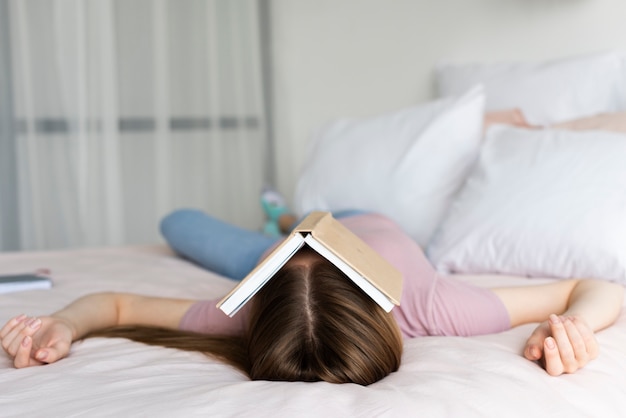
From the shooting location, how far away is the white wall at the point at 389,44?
254 cm

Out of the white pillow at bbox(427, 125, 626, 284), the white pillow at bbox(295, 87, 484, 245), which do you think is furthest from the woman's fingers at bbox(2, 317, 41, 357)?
the white pillow at bbox(295, 87, 484, 245)

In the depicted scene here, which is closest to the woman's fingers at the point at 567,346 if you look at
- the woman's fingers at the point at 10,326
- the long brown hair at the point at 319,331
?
the long brown hair at the point at 319,331

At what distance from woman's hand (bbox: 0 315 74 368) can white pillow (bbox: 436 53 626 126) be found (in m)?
1.60

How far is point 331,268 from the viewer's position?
105cm

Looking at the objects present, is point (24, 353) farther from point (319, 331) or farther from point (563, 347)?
point (563, 347)

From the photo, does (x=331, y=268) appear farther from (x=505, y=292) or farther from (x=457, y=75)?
(x=457, y=75)

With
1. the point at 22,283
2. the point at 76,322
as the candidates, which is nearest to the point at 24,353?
the point at 76,322

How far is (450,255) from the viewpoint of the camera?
1.76m

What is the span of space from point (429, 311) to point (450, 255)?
1.70ft

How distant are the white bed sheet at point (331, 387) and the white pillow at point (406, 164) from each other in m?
0.82

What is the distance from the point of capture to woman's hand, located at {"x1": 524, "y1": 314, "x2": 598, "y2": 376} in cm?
102

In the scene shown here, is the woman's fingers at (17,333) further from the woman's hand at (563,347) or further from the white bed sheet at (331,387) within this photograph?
the woman's hand at (563,347)

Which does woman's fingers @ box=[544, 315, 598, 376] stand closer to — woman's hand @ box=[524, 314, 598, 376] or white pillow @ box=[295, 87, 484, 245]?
woman's hand @ box=[524, 314, 598, 376]

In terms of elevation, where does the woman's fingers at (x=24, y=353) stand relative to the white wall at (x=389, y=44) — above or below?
below
